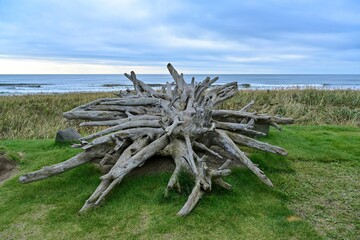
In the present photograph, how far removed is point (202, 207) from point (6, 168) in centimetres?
437

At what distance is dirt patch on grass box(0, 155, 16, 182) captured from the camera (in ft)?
22.6

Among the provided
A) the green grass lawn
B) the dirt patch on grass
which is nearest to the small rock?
the dirt patch on grass

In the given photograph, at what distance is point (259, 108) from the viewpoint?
1720cm

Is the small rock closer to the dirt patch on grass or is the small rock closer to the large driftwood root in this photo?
the large driftwood root

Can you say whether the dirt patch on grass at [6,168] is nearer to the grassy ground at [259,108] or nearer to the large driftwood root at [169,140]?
the large driftwood root at [169,140]

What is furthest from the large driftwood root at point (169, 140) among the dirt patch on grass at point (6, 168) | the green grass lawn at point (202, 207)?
the dirt patch on grass at point (6, 168)

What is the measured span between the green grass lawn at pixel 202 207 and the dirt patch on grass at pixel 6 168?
252mm

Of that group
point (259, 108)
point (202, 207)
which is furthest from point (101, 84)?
point (202, 207)

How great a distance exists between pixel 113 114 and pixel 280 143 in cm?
396

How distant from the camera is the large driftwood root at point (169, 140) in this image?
17.3ft

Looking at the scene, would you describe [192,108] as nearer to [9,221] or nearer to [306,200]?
[306,200]

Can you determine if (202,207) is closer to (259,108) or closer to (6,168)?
(6,168)

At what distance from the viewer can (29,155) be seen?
7.97 meters

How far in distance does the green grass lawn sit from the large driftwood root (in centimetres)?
22
